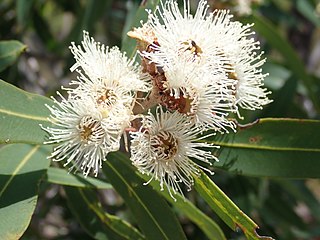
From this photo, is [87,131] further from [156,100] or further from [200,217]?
[200,217]

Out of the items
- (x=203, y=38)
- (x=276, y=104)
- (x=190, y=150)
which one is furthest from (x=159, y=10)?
(x=276, y=104)

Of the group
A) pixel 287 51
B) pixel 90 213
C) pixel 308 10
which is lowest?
pixel 90 213

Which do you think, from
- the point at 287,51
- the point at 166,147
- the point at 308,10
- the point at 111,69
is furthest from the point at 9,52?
the point at 308,10

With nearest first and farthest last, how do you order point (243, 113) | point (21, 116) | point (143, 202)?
point (21, 116) → point (143, 202) → point (243, 113)

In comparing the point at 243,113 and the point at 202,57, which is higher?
the point at 202,57

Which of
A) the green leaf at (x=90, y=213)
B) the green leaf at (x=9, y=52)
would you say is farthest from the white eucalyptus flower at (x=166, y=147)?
the green leaf at (x=9, y=52)

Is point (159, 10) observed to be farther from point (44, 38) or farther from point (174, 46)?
point (44, 38)

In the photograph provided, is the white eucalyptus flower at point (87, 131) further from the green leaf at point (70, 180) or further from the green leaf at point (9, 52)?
the green leaf at point (9, 52)

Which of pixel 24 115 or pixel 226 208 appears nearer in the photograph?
pixel 226 208
